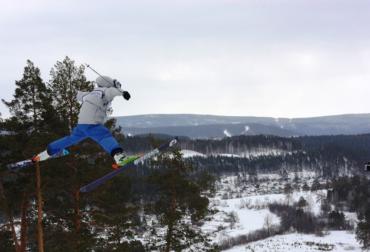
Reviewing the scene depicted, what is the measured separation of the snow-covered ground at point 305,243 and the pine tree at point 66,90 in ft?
304

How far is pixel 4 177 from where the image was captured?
18531 millimetres

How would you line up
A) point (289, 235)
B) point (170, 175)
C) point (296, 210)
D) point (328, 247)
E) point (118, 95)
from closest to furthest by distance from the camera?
point (118, 95) → point (170, 175) → point (328, 247) → point (289, 235) → point (296, 210)

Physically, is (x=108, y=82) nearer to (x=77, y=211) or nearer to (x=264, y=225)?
(x=77, y=211)

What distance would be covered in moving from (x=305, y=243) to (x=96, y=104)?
359 feet

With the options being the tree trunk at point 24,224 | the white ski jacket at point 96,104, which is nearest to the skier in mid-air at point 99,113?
the white ski jacket at point 96,104

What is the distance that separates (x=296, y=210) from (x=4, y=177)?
146m

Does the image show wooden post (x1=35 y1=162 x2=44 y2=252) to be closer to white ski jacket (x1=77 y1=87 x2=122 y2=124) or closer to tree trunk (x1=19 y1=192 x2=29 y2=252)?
tree trunk (x1=19 y1=192 x2=29 y2=252)

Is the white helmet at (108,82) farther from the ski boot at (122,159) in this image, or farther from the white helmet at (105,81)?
the ski boot at (122,159)

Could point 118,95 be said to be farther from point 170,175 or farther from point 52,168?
point 170,175

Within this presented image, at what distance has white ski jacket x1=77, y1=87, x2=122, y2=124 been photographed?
903cm

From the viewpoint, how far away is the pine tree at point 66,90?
18000 mm

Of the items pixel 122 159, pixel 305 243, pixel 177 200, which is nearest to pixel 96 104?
pixel 122 159

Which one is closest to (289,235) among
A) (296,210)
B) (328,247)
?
(328,247)

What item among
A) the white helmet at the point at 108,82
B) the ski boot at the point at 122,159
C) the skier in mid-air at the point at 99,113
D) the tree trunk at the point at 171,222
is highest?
the white helmet at the point at 108,82
